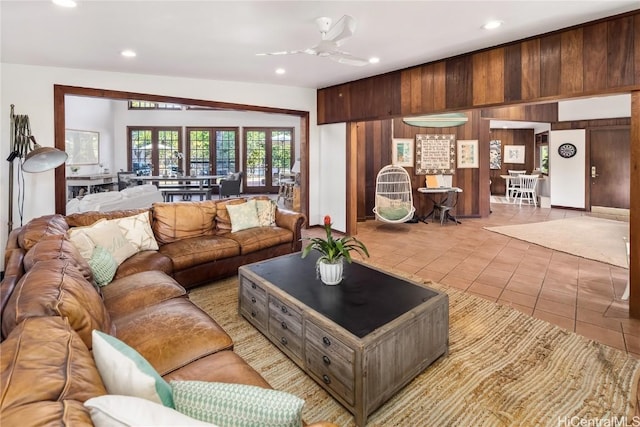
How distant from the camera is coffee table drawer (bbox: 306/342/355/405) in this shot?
180 cm

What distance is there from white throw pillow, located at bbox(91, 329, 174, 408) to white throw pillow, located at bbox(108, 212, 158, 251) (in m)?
2.50

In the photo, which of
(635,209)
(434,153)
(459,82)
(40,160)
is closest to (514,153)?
(434,153)

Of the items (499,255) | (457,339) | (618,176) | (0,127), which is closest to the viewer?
(457,339)

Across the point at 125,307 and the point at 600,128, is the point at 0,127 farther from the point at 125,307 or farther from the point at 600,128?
the point at 600,128

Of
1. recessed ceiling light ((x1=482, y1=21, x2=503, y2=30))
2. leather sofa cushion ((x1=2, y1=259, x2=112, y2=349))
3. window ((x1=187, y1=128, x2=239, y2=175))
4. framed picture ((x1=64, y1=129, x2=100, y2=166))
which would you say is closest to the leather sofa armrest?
leather sofa cushion ((x1=2, y1=259, x2=112, y2=349))

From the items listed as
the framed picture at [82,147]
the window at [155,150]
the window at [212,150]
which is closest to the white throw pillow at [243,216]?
the framed picture at [82,147]

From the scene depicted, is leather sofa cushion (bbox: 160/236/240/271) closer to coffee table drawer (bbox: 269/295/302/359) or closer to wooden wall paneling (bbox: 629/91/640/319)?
coffee table drawer (bbox: 269/295/302/359)

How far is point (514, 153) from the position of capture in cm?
1195

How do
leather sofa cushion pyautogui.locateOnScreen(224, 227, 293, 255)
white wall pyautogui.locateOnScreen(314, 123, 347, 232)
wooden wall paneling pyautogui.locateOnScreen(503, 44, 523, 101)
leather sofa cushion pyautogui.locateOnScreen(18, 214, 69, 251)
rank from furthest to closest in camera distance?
1. white wall pyautogui.locateOnScreen(314, 123, 347, 232)
2. leather sofa cushion pyautogui.locateOnScreen(224, 227, 293, 255)
3. wooden wall paneling pyautogui.locateOnScreen(503, 44, 523, 101)
4. leather sofa cushion pyautogui.locateOnScreen(18, 214, 69, 251)

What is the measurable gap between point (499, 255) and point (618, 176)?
612 centimetres

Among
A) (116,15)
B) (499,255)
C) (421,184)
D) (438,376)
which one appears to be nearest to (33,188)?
(116,15)

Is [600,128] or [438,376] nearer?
[438,376]

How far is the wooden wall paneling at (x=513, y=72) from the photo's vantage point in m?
3.56

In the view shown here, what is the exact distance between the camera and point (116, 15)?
284cm
